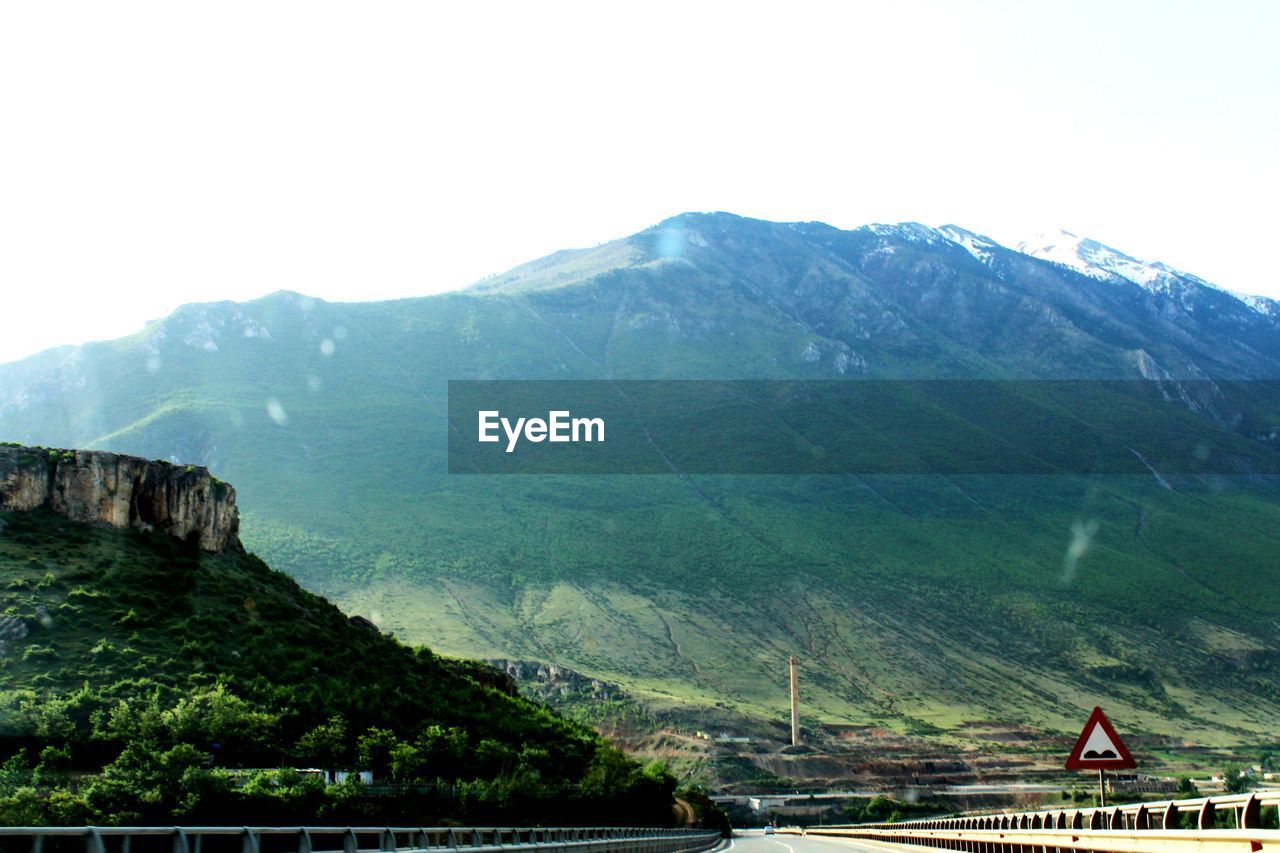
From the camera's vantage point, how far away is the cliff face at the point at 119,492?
2351 inches

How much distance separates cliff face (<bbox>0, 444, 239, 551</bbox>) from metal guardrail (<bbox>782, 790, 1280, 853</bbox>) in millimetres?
45386

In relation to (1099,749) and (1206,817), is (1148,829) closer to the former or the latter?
(1206,817)

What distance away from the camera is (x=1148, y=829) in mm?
15797

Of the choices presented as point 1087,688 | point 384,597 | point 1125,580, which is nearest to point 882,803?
point 1087,688

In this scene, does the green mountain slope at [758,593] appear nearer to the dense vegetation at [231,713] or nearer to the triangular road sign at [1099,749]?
the dense vegetation at [231,713]

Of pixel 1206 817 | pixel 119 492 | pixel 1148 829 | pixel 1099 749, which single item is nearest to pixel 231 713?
pixel 119 492

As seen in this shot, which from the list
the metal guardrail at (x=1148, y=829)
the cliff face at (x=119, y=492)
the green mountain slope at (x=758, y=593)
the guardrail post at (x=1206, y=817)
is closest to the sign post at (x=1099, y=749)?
the metal guardrail at (x=1148, y=829)

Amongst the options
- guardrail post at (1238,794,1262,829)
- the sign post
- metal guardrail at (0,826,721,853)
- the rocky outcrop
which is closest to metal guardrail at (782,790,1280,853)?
guardrail post at (1238,794,1262,829)

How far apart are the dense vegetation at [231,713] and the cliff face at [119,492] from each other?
0.94 meters

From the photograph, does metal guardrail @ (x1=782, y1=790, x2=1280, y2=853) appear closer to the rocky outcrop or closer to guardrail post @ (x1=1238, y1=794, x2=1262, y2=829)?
guardrail post @ (x1=1238, y1=794, x2=1262, y2=829)

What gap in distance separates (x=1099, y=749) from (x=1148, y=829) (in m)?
4.11

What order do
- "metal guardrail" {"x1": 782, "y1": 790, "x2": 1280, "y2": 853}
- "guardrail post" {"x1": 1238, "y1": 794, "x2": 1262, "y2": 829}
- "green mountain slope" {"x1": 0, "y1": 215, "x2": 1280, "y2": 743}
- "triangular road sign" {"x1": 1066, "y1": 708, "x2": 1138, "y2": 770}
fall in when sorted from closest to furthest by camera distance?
"metal guardrail" {"x1": 782, "y1": 790, "x2": 1280, "y2": 853}
"guardrail post" {"x1": 1238, "y1": 794, "x2": 1262, "y2": 829}
"triangular road sign" {"x1": 1066, "y1": 708, "x2": 1138, "y2": 770}
"green mountain slope" {"x1": 0, "y1": 215, "x2": 1280, "y2": 743}

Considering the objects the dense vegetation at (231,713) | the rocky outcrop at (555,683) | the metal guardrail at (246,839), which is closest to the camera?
the metal guardrail at (246,839)

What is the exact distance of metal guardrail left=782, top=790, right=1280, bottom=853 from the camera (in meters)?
12.7
